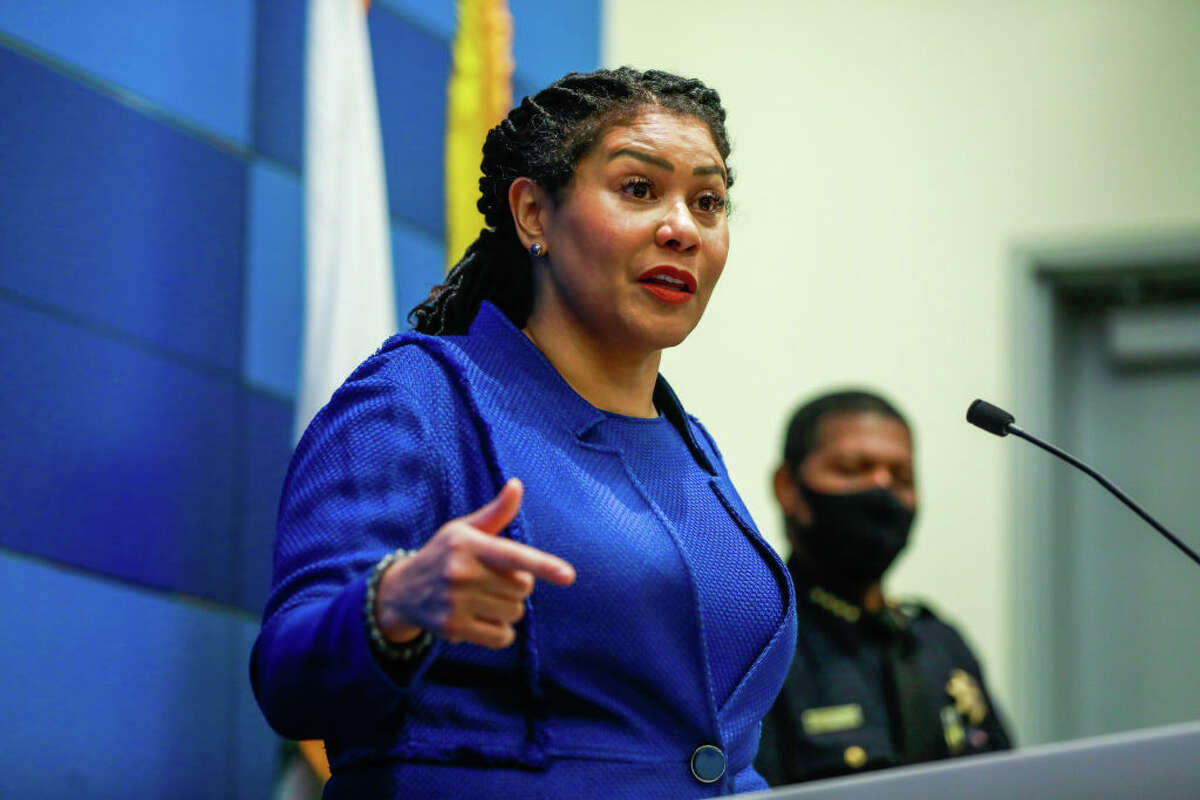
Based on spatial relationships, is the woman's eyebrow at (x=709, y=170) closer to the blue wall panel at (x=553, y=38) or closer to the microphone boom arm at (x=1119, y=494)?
the microphone boom arm at (x=1119, y=494)

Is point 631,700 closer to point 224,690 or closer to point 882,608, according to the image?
point 224,690

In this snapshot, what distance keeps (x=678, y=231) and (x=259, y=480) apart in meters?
0.99

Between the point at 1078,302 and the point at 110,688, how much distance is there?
10.1 feet

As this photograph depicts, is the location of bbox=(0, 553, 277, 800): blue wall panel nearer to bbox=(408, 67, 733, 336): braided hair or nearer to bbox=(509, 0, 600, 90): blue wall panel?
bbox=(408, 67, 733, 336): braided hair

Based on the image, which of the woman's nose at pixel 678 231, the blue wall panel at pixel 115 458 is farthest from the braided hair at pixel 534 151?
the blue wall panel at pixel 115 458

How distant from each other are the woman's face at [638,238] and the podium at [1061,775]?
0.57m

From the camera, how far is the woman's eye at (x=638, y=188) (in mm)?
1457

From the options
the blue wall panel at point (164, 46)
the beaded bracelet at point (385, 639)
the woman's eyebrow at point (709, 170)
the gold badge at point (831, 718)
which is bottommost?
the gold badge at point (831, 718)

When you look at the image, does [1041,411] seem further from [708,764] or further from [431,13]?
[708,764]

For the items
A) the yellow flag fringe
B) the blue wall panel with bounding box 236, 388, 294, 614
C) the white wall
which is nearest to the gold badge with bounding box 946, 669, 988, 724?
the white wall

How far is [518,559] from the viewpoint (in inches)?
38.7

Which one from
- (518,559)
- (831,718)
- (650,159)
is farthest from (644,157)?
(831,718)

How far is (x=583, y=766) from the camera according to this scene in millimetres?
1227

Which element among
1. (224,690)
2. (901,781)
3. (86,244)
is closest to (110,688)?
(224,690)
